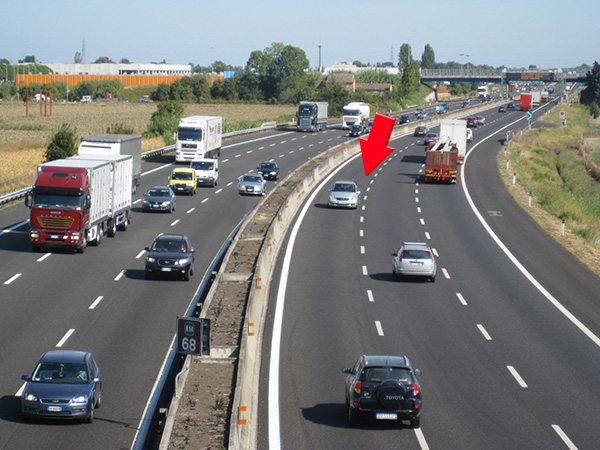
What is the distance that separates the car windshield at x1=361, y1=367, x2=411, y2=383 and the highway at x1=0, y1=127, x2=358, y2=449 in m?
4.95

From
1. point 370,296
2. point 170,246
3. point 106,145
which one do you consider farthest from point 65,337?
point 106,145

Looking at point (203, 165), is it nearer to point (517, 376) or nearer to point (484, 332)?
point (484, 332)

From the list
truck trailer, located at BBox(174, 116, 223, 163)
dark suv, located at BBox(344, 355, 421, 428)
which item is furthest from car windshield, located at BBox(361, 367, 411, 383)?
truck trailer, located at BBox(174, 116, 223, 163)

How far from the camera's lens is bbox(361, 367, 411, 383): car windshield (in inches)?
690

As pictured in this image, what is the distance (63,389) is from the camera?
17.8 m

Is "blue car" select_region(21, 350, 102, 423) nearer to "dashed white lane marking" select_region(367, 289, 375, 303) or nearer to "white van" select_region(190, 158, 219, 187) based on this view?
"dashed white lane marking" select_region(367, 289, 375, 303)

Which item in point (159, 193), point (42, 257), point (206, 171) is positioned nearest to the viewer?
point (42, 257)

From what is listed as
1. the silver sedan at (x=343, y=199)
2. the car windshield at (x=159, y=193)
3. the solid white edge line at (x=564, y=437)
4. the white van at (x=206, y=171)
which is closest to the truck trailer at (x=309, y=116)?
the white van at (x=206, y=171)

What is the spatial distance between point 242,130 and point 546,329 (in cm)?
7702

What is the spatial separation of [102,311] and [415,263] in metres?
12.8

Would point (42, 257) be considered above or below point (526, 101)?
below

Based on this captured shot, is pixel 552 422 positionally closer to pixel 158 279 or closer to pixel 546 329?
pixel 546 329

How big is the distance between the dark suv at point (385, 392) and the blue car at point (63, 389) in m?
5.52

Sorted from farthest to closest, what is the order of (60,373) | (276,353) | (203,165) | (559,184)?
(559,184)
(203,165)
(276,353)
(60,373)
